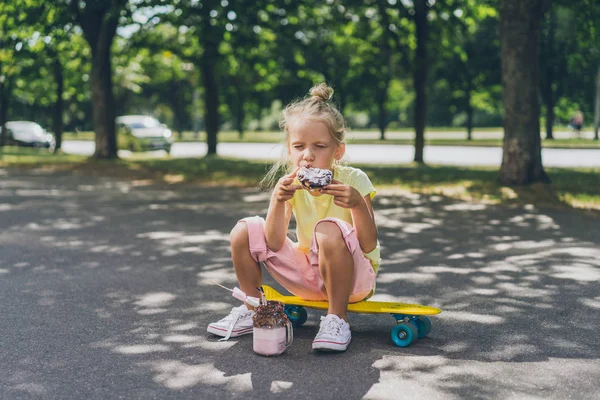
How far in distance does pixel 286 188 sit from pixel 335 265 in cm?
47

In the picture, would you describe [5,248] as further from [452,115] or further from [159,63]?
[452,115]

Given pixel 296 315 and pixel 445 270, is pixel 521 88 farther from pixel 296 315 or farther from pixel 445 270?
pixel 296 315

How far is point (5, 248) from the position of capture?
7.51 meters

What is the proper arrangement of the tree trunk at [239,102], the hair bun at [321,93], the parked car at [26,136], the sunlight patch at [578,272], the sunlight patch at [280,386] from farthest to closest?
the tree trunk at [239,102], the parked car at [26,136], the sunlight patch at [578,272], the hair bun at [321,93], the sunlight patch at [280,386]

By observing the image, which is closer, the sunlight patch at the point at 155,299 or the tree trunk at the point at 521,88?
the sunlight patch at the point at 155,299

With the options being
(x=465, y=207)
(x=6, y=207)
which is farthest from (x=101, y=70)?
(x=465, y=207)

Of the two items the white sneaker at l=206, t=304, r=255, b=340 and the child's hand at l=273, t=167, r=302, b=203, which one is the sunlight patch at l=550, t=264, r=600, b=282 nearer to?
the white sneaker at l=206, t=304, r=255, b=340

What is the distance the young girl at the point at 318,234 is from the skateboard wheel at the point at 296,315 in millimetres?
223

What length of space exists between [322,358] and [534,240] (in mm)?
4524

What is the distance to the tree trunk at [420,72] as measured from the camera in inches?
732

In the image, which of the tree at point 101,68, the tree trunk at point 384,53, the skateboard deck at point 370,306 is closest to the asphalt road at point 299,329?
the skateboard deck at point 370,306

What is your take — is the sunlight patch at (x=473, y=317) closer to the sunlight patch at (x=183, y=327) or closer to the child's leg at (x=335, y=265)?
the child's leg at (x=335, y=265)

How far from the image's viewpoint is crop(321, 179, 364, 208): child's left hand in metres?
3.83

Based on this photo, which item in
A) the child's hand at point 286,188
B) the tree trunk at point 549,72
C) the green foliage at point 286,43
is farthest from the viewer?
the tree trunk at point 549,72
